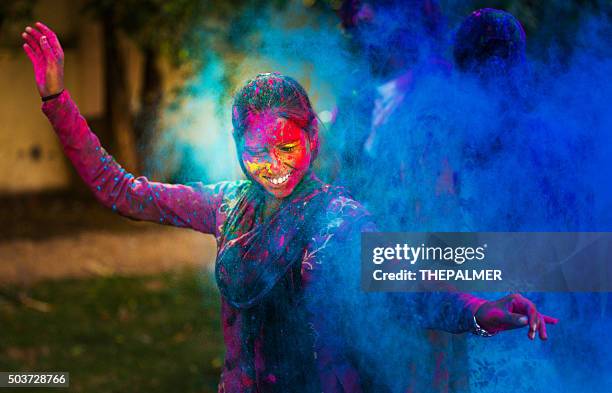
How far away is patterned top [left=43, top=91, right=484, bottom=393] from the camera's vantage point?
7.23ft

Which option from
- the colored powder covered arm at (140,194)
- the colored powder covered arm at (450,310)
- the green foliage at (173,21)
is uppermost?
the green foliage at (173,21)

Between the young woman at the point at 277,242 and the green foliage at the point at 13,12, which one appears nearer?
the young woman at the point at 277,242

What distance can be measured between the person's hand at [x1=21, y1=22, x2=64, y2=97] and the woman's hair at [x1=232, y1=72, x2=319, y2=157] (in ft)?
1.65

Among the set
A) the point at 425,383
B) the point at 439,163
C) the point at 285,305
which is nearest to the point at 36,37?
the point at 285,305

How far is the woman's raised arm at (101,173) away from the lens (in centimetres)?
231

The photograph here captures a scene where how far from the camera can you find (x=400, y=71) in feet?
9.80

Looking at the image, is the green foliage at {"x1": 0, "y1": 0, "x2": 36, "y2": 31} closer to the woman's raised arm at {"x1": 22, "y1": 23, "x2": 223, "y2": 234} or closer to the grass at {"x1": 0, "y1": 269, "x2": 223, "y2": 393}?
the grass at {"x1": 0, "y1": 269, "x2": 223, "y2": 393}

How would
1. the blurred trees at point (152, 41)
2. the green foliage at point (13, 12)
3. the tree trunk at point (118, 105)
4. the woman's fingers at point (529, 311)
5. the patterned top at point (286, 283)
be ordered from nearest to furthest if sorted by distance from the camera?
the woman's fingers at point (529, 311) → the patterned top at point (286, 283) → the blurred trees at point (152, 41) → the green foliage at point (13, 12) → the tree trunk at point (118, 105)

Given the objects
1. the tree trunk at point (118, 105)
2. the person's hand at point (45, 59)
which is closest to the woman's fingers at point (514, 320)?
the person's hand at point (45, 59)

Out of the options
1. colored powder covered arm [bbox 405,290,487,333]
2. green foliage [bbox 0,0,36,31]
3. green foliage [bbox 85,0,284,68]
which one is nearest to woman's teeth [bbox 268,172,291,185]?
colored powder covered arm [bbox 405,290,487,333]

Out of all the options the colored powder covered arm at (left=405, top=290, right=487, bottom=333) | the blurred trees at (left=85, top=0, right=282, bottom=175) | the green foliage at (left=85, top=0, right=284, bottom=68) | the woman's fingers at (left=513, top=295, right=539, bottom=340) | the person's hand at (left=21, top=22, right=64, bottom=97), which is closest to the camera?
the woman's fingers at (left=513, top=295, right=539, bottom=340)

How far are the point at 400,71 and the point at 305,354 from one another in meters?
1.19

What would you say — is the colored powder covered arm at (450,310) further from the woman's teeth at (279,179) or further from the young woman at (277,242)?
the woman's teeth at (279,179)

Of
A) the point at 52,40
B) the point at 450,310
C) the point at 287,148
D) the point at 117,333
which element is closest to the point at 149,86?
the point at 117,333
